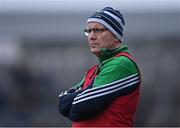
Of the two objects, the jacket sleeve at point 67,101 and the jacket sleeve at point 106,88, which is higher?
the jacket sleeve at point 106,88

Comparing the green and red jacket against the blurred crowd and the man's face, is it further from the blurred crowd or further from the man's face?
the blurred crowd

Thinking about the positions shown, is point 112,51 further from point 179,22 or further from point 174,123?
point 179,22

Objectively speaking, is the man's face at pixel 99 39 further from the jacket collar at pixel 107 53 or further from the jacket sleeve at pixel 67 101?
the jacket sleeve at pixel 67 101

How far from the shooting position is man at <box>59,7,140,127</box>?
3.78m

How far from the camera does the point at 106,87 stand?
3783mm

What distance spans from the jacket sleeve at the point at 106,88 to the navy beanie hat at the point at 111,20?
0.19 m

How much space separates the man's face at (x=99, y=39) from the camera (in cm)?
391

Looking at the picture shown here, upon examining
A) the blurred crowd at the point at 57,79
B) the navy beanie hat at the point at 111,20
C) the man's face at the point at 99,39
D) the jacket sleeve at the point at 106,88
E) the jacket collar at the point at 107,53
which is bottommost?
the blurred crowd at the point at 57,79


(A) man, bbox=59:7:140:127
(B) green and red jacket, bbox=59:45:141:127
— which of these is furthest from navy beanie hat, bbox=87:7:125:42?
(B) green and red jacket, bbox=59:45:141:127

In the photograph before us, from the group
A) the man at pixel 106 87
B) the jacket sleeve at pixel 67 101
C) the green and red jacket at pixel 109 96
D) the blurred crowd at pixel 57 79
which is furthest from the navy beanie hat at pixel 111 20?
the blurred crowd at pixel 57 79

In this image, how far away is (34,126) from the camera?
9352mm

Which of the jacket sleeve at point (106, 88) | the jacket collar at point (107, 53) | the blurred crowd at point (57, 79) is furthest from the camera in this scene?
the blurred crowd at point (57, 79)

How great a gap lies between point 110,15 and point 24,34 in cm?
665

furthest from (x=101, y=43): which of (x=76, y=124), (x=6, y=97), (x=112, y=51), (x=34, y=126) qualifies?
(x=6, y=97)
